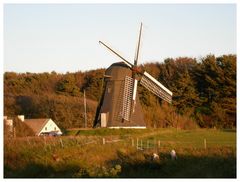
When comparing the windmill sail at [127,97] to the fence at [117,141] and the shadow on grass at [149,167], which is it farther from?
the shadow on grass at [149,167]

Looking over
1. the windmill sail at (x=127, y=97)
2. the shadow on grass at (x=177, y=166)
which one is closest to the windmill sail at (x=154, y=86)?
the windmill sail at (x=127, y=97)

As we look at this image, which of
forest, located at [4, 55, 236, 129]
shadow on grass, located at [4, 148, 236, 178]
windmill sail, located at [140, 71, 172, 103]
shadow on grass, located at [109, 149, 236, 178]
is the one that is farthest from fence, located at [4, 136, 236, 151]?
forest, located at [4, 55, 236, 129]

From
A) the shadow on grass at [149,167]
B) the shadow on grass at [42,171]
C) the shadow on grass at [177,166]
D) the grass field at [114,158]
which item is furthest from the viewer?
the shadow on grass at [42,171]

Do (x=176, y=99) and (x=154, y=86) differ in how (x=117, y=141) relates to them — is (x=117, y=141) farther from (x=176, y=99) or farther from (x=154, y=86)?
(x=176, y=99)

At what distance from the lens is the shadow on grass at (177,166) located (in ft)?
51.7

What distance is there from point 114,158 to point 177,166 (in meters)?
3.17

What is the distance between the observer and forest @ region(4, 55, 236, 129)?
33.7 metres

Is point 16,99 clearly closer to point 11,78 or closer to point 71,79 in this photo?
point 71,79

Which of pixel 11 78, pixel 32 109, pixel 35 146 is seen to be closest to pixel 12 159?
pixel 35 146

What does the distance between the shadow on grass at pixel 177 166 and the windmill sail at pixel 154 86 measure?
789 centimetres

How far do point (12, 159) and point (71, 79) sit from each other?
81.6ft

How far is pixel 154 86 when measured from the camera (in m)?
27.2

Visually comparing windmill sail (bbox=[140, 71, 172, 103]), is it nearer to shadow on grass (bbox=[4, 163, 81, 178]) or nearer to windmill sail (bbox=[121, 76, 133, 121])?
windmill sail (bbox=[121, 76, 133, 121])

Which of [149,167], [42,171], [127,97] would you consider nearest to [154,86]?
[127,97]
